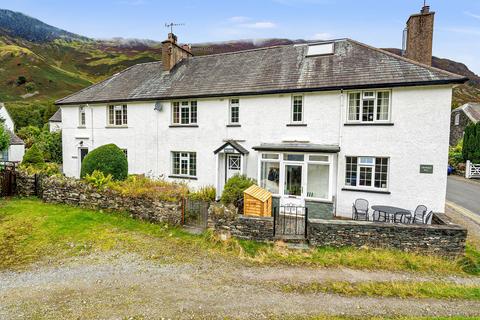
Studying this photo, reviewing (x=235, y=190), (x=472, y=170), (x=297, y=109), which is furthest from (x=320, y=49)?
(x=472, y=170)

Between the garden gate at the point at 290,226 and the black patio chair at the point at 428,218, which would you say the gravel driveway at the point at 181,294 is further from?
the black patio chair at the point at 428,218

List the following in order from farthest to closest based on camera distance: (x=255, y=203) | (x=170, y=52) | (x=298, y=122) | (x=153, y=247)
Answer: (x=170, y=52) < (x=298, y=122) < (x=255, y=203) < (x=153, y=247)

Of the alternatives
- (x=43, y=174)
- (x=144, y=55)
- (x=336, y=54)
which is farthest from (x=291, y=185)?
(x=144, y=55)

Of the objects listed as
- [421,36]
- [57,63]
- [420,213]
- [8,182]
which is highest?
[57,63]

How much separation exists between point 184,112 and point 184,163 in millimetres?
3281

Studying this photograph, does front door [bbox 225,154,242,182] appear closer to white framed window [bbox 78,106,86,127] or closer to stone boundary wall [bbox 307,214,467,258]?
stone boundary wall [bbox 307,214,467,258]

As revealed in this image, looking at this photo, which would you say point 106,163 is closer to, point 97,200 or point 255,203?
point 97,200

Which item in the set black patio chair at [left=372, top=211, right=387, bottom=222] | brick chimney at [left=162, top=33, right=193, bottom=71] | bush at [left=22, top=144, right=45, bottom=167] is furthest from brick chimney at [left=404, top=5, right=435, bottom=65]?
bush at [left=22, top=144, right=45, bottom=167]

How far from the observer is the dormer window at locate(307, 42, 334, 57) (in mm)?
15312

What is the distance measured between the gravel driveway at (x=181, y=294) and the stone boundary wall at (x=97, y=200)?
11.0ft

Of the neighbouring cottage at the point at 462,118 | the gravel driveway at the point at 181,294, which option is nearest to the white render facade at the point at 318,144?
the gravel driveway at the point at 181,294

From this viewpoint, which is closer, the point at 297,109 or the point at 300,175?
the point at 300,175

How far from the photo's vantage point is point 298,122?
14062 mm

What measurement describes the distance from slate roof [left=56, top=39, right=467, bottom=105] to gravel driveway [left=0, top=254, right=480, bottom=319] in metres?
8.82
